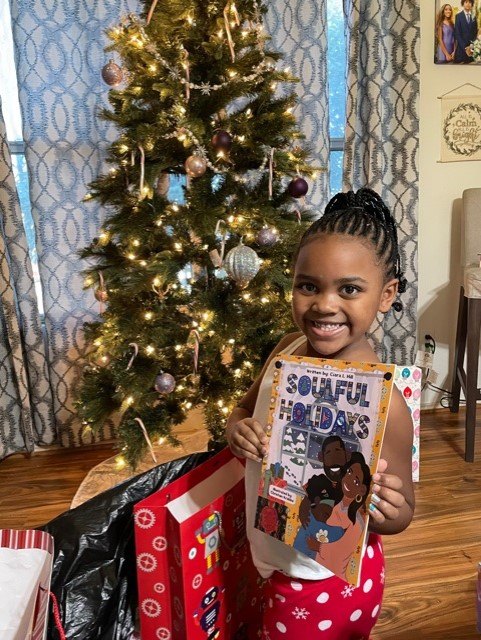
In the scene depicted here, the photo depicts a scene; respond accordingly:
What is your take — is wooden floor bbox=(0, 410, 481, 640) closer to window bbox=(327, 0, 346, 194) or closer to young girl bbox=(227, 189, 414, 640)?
young girl bbox=(227, 189, 414, 640)

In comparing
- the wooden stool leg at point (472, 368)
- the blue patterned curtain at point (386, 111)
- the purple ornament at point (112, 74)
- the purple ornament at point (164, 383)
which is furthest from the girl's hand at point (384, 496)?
the blue patterned curtain at point (386, 111)

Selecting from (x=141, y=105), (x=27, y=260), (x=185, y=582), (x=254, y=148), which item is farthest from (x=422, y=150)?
(x=185, y=582)

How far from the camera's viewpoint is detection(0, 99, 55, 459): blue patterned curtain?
1989 millimetres

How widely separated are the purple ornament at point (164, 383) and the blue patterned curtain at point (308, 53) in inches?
40.3

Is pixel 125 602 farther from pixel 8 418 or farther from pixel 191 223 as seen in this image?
pixel 8 418

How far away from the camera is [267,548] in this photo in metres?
0.81

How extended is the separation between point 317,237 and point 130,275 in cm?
83

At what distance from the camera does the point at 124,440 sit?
1559mm

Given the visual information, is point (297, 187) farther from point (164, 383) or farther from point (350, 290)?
point (350, 290)

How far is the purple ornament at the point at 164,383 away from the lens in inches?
58.7

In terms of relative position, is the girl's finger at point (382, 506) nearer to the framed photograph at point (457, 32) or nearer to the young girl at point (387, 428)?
the young girl at point (387, 428)

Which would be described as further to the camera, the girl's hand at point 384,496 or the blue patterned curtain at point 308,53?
the blue patterned curtain at point 308,53

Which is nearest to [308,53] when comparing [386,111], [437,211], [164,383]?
[386,111]

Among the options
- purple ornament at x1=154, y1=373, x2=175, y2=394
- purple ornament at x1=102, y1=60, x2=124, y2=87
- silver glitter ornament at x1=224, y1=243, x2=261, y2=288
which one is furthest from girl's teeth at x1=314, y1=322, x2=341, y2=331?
purple ornament at x1=102, y1=60, x2=124, y2=87
